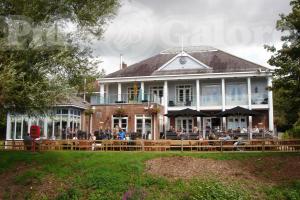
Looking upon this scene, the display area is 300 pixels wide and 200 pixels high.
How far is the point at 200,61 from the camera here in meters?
36.0

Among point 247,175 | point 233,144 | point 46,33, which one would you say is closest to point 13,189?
point 46,33

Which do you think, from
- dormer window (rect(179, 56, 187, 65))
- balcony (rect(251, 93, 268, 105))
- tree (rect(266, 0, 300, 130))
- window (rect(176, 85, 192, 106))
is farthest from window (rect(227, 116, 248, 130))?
tree (rect(266, 0, 300, 130))

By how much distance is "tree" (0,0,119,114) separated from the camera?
13227 mm

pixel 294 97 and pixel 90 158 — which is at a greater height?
pixel 294 97

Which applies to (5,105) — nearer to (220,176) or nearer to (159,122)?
(220,176)

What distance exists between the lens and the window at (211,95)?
33625mm

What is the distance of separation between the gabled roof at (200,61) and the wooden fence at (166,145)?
14616 millimetres

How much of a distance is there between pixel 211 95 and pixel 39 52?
22.1m

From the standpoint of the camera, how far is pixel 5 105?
13.6 meters

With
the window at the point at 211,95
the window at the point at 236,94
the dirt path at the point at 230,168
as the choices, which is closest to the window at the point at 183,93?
the window at the point at 211,95

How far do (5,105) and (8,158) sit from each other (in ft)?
20.5

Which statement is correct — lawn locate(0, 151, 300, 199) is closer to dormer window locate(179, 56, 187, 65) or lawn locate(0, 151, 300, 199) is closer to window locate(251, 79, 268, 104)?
window locate(251, 79, 268, 104)

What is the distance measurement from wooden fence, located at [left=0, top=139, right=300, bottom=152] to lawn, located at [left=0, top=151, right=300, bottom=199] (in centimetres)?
180

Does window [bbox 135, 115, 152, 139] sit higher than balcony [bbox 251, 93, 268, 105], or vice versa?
balcony [bbox 251, 93, 268, 105]
